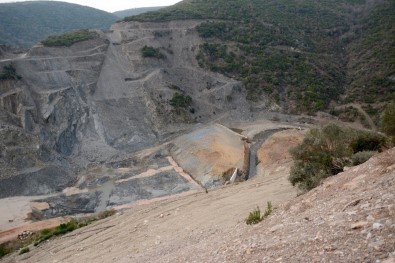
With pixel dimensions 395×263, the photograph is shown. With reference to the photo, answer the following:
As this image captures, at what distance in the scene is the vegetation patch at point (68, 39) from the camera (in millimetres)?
57312

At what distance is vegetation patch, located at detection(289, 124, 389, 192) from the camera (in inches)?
659

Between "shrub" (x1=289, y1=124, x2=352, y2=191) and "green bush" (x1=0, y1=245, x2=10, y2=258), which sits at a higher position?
"shrub" (x1=289, y1=124, x2=352, y2=191)

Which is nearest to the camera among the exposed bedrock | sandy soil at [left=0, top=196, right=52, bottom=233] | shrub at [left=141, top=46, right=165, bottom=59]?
sandy soil at [left=0, top=196, right=52, bottom=233]

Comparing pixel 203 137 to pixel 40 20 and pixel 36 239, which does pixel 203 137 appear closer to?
pixel 36 239

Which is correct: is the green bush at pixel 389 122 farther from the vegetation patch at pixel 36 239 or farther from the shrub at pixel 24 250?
the shrub at pixel 24 250

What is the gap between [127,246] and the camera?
722 inches

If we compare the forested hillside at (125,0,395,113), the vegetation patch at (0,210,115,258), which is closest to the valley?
the forested hillside at (125,0,395,113)

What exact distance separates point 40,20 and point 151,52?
88.4 m

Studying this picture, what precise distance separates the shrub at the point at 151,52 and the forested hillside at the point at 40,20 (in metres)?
53.4

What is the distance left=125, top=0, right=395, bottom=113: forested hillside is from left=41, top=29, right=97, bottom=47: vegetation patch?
11.4 m

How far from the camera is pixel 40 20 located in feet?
426

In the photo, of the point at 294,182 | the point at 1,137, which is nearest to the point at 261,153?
the point at 294,182

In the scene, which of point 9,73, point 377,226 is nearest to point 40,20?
point 9,73

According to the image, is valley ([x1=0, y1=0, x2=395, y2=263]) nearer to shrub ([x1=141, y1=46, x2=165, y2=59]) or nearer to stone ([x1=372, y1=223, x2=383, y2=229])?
stone ([x1=372, y1=223, x2=383, y2=229])
